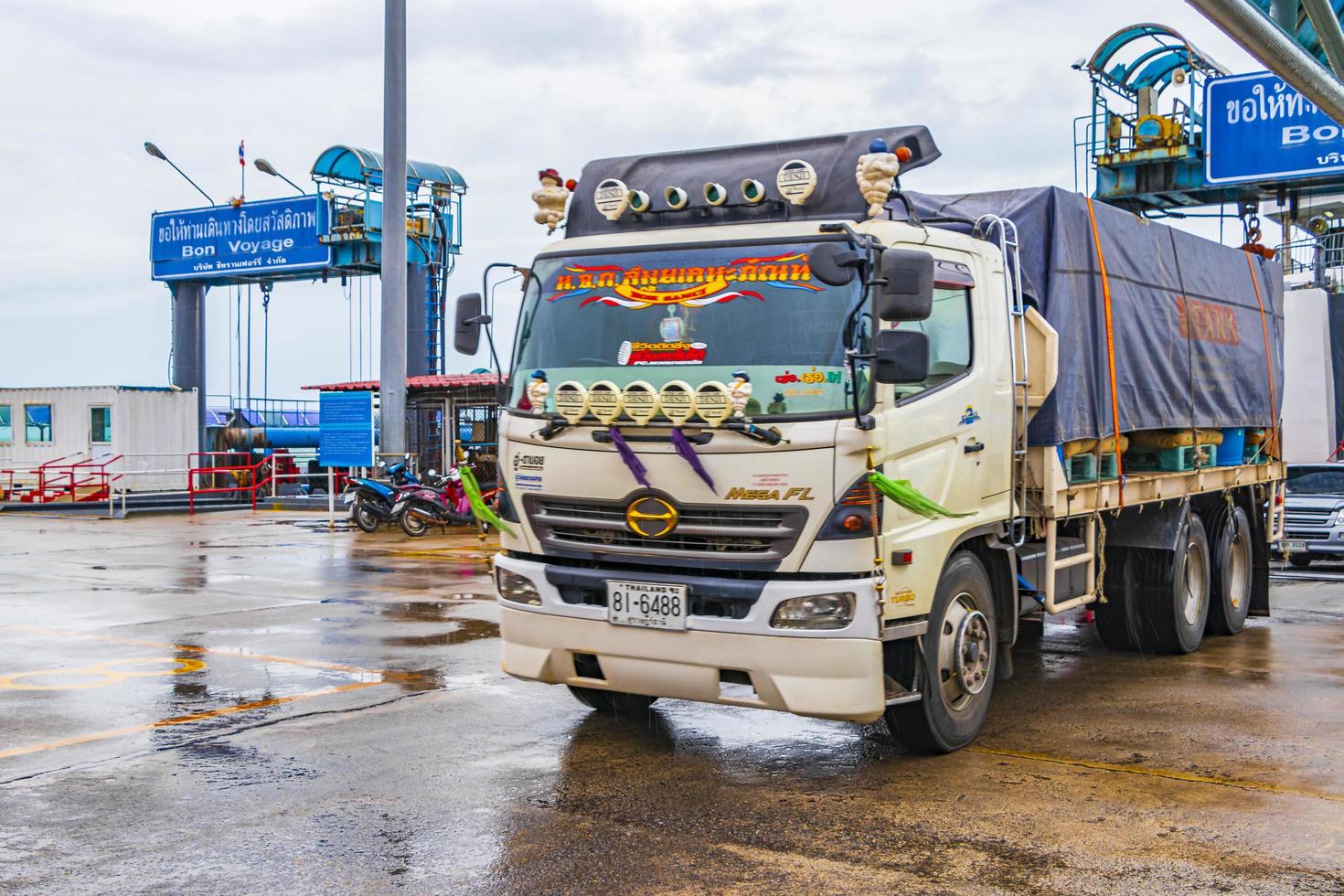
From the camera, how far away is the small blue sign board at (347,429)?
22.6m

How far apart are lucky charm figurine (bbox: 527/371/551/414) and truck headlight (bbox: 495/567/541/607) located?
2.82ft

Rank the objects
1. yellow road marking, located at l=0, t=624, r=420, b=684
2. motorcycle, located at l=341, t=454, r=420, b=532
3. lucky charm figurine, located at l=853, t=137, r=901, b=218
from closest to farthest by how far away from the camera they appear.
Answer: lucky charm figurine, located at l=853, t=137, r=901, b=218 → yellow road marking, located at l=0, t=624, r=420, b=684 → motorcycle, located at l=341, t=454, r=420, b=532

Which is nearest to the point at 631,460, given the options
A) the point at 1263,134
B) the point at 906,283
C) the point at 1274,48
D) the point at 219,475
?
the point at 906,283

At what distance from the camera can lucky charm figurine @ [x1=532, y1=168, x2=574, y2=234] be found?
300 inches

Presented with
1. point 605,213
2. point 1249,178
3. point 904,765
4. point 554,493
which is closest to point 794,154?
point 605,213

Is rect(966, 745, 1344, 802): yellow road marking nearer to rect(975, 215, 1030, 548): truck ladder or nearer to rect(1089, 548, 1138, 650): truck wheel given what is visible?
rect(975, 215, 1030, 548): truck ladder

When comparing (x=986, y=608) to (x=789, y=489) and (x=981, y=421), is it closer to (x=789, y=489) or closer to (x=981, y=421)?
(x=981, y=421)

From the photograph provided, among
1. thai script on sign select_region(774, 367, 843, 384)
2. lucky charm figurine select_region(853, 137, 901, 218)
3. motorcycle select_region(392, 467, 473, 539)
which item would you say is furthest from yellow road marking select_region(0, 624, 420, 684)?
motorcycle select_region(392, 467, 473, 539)

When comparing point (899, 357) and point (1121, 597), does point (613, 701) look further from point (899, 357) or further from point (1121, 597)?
point (1121, 597)

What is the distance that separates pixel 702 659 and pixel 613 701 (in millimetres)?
1721

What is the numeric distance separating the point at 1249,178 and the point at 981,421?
1814 cm

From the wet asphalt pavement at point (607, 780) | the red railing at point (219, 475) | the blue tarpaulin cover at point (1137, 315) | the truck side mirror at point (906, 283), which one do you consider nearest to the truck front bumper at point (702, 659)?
the wet asphalt pavement at point (607, 780)

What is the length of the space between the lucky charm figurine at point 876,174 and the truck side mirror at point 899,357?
0.79m

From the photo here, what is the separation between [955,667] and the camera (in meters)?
6.94
